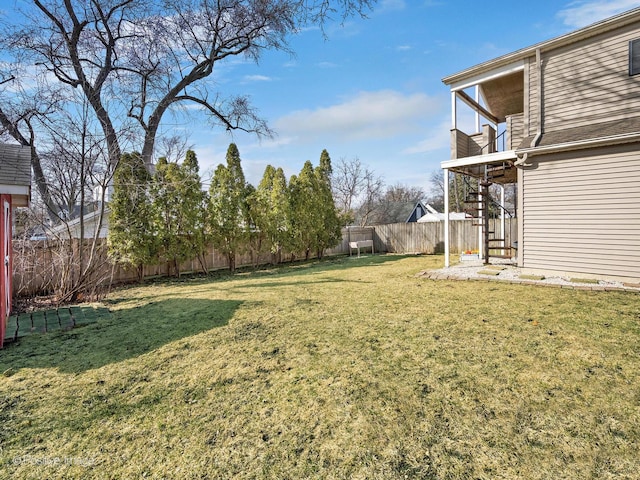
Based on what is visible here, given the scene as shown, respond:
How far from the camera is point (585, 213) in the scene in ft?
20.0

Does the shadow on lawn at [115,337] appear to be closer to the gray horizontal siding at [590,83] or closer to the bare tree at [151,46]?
the bare tree at [151,46]

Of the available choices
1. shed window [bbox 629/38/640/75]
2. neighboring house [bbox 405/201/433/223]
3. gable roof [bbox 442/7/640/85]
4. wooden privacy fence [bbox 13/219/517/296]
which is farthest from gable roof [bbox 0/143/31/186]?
neighboring house [bbox 405/201/433/223]

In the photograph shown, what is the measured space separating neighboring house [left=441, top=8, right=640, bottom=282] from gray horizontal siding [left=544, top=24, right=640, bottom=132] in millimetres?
16

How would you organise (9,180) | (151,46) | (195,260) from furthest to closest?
(151,46) < (195,260) < (9,180)

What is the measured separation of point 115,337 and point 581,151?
332 inches

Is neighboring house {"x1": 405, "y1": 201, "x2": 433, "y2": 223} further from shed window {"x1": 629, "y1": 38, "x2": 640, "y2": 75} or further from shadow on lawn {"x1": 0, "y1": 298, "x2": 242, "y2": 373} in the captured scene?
shadow on lawn {"x1": 0, "y1": 298, "x2": 242, "y2": 373}

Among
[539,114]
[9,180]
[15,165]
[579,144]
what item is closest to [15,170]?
[15,165]

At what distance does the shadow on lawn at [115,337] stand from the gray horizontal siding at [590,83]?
310 inches

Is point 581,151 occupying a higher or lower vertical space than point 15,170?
higher

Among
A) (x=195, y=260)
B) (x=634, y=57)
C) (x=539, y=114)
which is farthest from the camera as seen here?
(x=195, y=260)

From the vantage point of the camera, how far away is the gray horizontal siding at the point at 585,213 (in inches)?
223

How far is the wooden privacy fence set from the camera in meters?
6.66

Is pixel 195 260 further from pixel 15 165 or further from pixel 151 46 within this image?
pixel 151 46

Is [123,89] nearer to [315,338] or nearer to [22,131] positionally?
[22,131]
